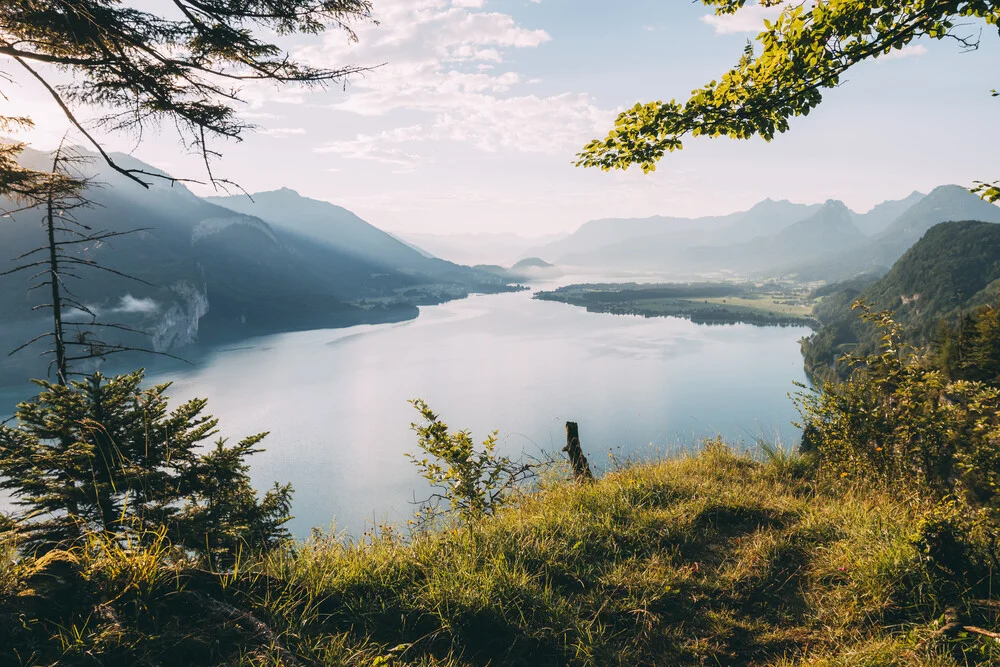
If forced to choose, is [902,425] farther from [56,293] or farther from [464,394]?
[464,394]

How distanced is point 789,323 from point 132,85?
218m

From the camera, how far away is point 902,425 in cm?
564

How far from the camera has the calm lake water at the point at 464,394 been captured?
66.1m

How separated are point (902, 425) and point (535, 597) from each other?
5042mm

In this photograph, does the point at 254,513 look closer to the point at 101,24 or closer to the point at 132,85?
the point at 132,85

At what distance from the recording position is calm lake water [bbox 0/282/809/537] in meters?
66.1

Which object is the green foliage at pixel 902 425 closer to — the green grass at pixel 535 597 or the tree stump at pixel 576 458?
the green grass at pixel 535 597

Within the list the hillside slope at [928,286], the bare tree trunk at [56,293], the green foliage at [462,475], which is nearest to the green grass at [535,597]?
the green foliage at [462,475]

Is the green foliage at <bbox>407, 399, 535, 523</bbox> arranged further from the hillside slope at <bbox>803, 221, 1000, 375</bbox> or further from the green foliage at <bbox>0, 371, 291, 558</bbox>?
the hillside slope at <bbox>803, 221, 1000, 375</bbox>

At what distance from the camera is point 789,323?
18850 cm

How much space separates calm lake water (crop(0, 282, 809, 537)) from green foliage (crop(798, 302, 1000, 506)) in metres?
30.6

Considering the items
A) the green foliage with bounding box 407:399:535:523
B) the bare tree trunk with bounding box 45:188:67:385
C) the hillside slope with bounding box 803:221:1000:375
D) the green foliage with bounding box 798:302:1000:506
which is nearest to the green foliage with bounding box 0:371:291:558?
the bare tree trunk with bounding box 45:188:67:385

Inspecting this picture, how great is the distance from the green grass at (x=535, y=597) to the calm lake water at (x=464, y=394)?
3249 centimetres

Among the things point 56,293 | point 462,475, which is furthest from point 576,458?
point 56,293
